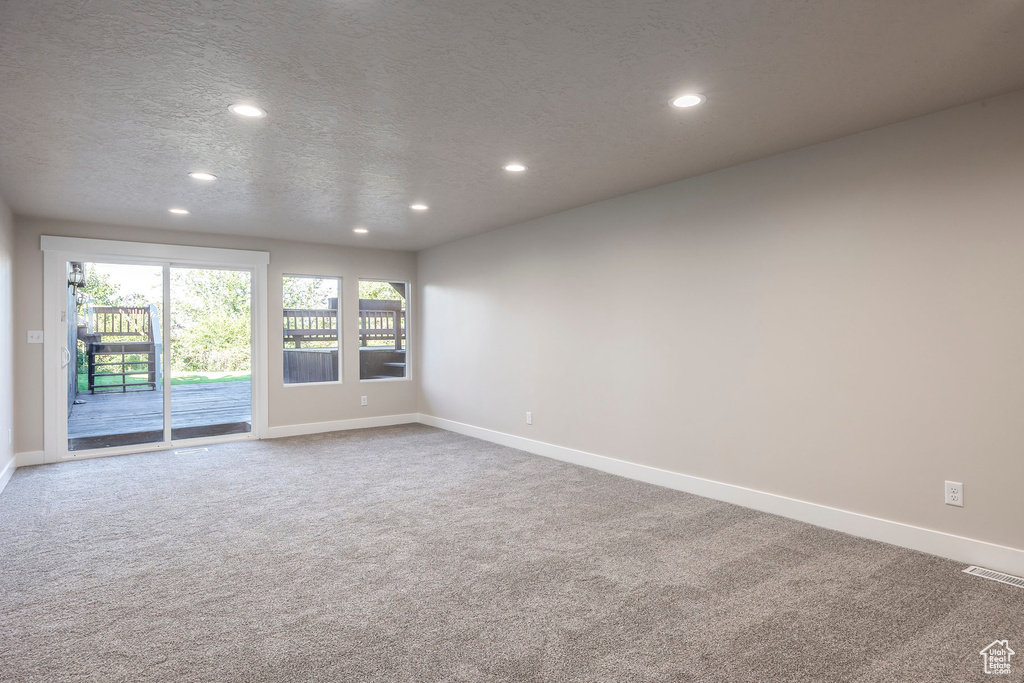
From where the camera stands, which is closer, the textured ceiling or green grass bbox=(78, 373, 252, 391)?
the textured ceiling

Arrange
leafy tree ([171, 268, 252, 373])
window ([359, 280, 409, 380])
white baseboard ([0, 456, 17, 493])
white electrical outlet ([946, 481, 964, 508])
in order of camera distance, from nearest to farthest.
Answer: white electrical outlet ([946, 481, 964, 508]), white baseboard ([0, 456, 17, 493]), leafy tree ([171, 268, 252, 373]), window ([359, 280, 409, 380])

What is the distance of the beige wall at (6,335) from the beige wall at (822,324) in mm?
4529

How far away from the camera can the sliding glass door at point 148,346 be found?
573 centimetres

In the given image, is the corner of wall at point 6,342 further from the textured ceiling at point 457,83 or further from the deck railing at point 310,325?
the deck railing at point 310,325

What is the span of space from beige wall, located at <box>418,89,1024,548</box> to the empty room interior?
0.02 metres

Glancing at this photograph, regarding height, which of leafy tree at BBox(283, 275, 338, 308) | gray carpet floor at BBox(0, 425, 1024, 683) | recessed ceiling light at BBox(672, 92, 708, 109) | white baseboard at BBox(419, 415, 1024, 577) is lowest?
gray carpet floor at BBox(0, 425, 1024, 683)

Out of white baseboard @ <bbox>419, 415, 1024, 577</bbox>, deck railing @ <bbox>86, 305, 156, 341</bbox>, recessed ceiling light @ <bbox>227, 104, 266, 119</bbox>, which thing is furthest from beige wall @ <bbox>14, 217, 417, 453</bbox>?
recessed ceiling light @ <bbox>227, 104, 266, 119</bbox>

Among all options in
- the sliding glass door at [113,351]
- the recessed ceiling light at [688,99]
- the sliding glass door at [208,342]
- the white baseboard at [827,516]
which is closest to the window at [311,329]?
the sliding glass door at [208,342]

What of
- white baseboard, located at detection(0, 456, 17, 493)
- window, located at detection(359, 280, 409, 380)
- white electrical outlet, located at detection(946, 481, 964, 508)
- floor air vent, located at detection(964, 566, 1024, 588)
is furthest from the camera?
window, located at detection(359, 280, 409, 380)

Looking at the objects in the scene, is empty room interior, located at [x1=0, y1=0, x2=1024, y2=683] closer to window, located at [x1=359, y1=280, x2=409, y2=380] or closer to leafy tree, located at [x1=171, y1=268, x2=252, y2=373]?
leafy tree, located at [x1=171, y1=268, x2=252, y2=373]

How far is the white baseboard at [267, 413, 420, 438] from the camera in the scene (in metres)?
6.71

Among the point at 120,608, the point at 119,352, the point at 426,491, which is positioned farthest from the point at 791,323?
the point at 119,352

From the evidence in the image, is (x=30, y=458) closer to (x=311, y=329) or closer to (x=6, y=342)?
(x=6, y=342)

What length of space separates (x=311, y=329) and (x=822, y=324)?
561cm
